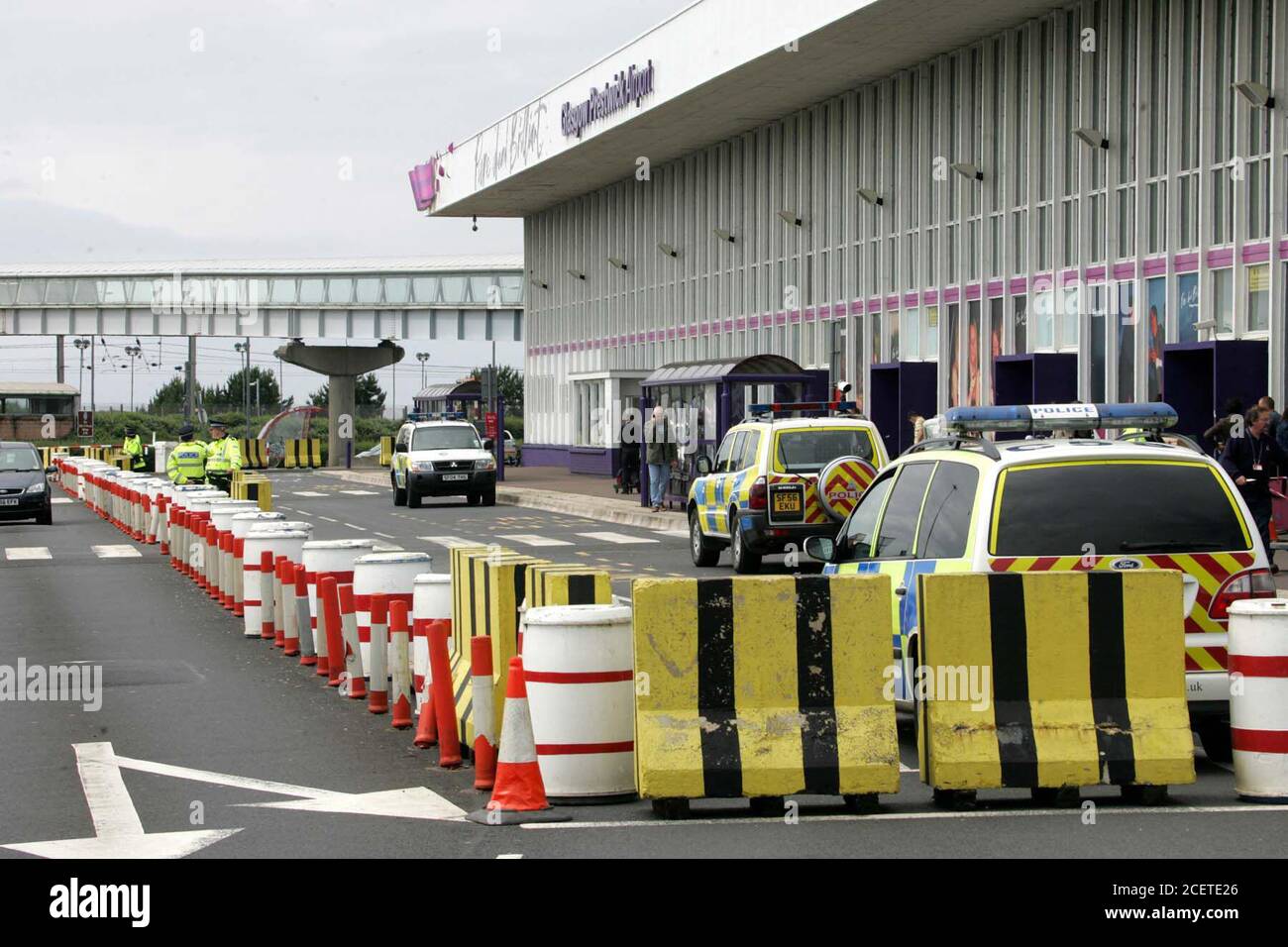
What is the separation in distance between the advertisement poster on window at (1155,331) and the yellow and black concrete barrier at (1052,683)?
22.4 m

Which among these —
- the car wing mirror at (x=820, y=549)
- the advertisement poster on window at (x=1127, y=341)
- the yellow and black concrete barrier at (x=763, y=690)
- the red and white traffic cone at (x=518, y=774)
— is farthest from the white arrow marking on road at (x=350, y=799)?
the advertisement poster on window at (x=1127, y=341)

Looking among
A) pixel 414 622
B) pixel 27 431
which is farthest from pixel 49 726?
pixel 27 431

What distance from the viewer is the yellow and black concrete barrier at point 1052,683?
29.2ft

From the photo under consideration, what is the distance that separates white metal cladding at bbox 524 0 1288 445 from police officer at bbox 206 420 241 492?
14007 millimetres

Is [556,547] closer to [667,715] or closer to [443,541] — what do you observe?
[443,541]

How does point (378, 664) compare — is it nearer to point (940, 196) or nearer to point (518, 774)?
point (518, 774)

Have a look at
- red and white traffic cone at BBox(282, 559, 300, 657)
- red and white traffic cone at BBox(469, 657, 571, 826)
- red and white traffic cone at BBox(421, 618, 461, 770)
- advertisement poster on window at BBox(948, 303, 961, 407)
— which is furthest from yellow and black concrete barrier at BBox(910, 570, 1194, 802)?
advertisement poster on window at BBox(948, 303, 961, 407)

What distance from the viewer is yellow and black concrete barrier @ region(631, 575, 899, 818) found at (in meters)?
8.80

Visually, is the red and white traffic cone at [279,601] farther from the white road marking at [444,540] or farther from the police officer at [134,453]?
the police officer at [134,453]

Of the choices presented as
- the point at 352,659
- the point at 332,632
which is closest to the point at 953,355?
the point at 332,632

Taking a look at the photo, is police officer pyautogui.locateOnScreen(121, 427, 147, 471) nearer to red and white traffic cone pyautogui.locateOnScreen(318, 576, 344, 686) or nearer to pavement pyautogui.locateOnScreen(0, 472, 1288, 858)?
pavement pyautogui.locateOnScreen(0, 472, 1288, 858)

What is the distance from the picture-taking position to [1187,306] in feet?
99.8

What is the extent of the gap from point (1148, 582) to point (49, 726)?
6.81 meters

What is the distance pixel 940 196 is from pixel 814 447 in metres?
18.3
